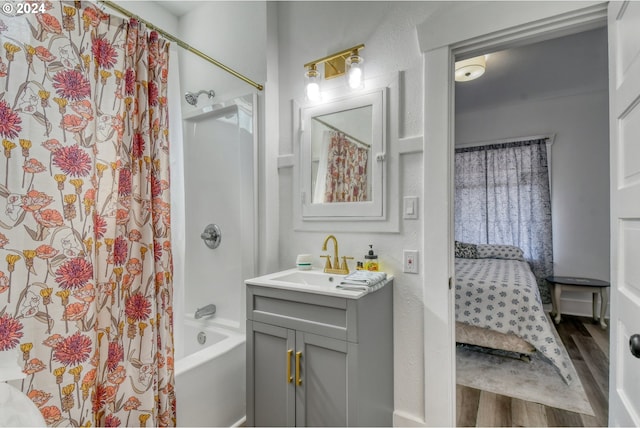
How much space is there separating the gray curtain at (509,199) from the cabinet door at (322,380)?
3.93 m

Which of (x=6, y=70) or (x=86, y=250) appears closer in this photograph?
(x=6, y=70)

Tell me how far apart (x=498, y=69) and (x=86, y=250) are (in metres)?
→ 4.04

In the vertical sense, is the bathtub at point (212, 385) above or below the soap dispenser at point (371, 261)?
below

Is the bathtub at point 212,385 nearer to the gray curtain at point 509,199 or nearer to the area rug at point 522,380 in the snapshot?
the area rug at point 522,380

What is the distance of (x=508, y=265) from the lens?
3656 mm

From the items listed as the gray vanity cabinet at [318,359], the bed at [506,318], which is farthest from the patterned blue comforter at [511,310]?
the gray vanity cabinet at [318,359]

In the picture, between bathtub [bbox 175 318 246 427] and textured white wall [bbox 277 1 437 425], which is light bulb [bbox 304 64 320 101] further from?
bathtub [bbox 175 318 246 427]

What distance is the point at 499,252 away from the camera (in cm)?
423

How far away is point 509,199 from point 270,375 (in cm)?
431

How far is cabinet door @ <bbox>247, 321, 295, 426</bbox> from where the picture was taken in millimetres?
1487

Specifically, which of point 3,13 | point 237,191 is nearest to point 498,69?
point 237,191

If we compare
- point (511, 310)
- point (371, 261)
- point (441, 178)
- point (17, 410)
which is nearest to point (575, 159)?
point (511, 310)

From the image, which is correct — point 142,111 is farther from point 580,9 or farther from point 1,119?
point 580,9

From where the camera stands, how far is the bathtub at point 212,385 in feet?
5.00
